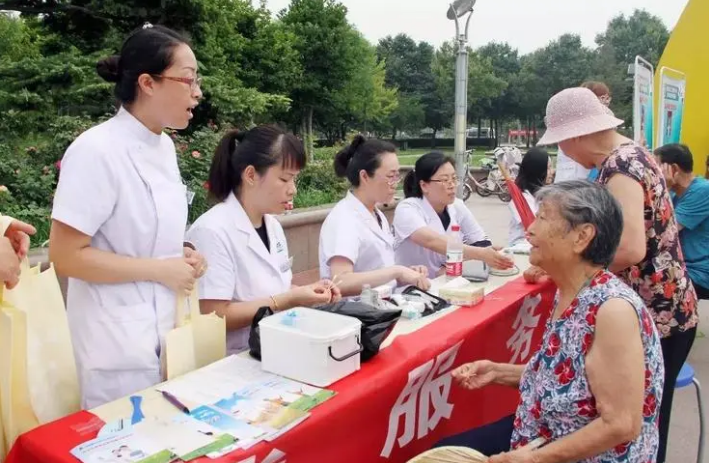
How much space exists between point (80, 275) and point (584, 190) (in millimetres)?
1450

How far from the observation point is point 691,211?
12.6 ft

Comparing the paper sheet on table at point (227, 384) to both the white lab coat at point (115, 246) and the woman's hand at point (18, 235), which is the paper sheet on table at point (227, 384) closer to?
the white lab coat at point (115, 246)

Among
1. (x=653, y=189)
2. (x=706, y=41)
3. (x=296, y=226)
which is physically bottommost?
(x=296, y=226)

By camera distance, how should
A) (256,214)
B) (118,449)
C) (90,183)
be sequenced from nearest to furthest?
1. (118,449)
2. (90,183)
3. (256,214)

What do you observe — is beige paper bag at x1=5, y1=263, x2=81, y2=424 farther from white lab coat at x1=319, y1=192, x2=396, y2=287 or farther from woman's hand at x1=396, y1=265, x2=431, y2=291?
woman's hand at x1=396, y1=265, x2=431, y2=291

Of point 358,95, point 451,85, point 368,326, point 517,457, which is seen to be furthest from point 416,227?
point 451,85

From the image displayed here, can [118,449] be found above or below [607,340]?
below

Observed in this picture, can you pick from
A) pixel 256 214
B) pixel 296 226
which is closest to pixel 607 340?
pixel 256 214

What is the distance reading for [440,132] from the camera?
51531 millimetres

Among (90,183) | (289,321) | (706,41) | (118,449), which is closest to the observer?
(118,449)

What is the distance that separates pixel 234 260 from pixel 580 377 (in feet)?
4.06

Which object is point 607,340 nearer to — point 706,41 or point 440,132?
point 706,41

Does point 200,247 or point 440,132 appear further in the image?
Result: point 440,132

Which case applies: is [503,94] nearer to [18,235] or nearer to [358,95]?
[358,95]
